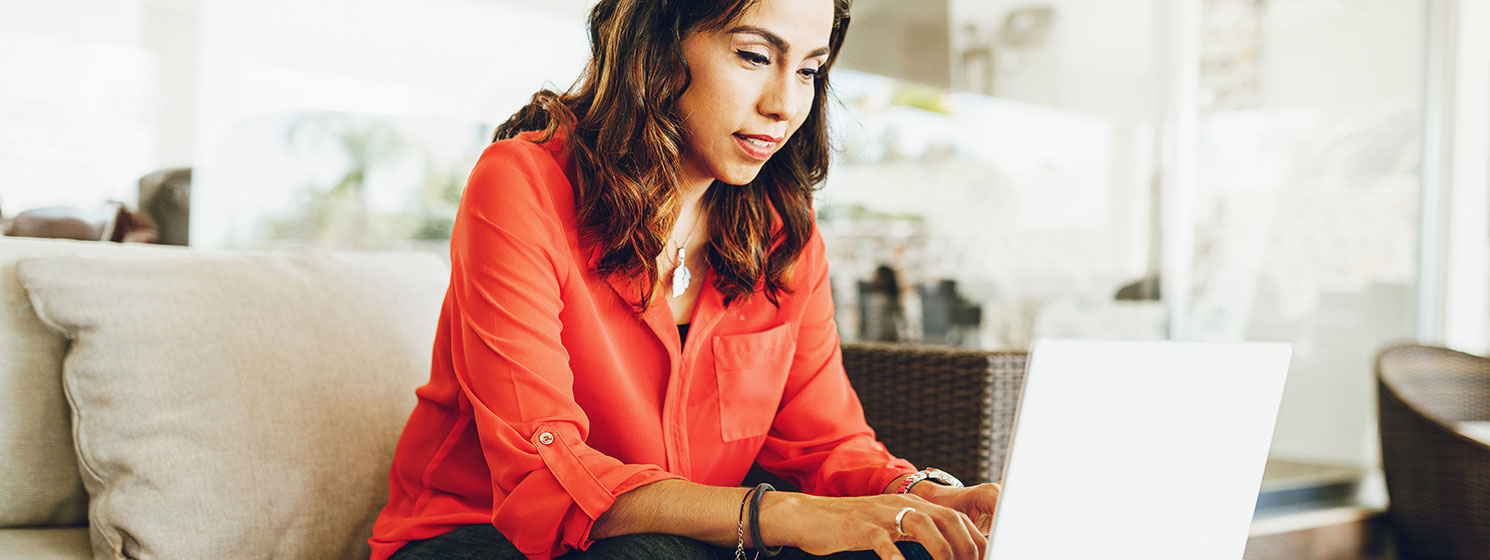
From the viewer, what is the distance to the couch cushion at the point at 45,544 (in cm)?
114

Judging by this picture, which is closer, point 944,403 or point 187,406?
point 187,406

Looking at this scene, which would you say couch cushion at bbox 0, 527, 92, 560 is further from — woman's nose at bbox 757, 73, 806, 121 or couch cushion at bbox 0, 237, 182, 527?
woman's nose at bbox 757, 73, 806, 121

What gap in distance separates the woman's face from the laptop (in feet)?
1.72

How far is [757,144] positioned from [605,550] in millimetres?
486

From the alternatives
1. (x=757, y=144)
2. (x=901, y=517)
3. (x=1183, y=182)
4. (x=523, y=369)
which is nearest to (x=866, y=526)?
(x=901, y=517)

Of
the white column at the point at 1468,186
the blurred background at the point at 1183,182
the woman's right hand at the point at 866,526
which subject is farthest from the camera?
the white column at the point at 1468,186

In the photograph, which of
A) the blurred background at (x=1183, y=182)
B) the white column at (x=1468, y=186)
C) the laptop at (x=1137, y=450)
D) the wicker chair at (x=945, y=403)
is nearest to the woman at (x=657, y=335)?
the laptop at (x=1137, y=450)

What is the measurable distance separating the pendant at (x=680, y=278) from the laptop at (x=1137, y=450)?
60 centimetres

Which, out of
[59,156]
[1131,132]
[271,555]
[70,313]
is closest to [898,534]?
[271,555]

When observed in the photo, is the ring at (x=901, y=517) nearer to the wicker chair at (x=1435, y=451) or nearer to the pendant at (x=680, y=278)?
the pendant at (x=680, y=278)

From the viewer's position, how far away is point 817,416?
1340mm

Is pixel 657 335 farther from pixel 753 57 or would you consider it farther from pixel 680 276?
pixel 753 57

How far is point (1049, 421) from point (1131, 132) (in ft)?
9.73

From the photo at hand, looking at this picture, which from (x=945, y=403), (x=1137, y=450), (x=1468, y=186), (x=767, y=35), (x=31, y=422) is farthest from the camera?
(x=1468, y=186)
